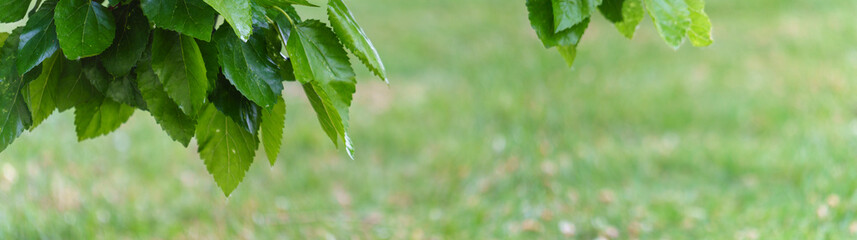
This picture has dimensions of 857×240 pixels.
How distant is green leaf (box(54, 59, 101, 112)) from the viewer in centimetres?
141

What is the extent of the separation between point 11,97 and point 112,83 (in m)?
0.16

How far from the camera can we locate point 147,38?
4.22 feet

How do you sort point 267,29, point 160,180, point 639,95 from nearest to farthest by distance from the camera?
point 267,29 → point 160,180 → point 639,95

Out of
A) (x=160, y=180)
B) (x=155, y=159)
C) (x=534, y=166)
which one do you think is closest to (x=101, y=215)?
(x=160, y=180)

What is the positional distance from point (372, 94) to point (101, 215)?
3117 mm

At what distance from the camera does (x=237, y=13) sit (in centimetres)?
114

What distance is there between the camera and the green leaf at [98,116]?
1511 millimetres

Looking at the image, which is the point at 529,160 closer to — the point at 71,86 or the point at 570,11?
the point at 570,11

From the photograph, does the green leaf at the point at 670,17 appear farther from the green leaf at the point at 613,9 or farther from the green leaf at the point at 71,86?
the green leaf at the point at 71,86

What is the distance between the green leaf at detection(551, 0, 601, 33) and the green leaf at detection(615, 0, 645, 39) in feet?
0.91

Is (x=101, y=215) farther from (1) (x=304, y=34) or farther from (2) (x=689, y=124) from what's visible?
(2) (x=689, y=124)

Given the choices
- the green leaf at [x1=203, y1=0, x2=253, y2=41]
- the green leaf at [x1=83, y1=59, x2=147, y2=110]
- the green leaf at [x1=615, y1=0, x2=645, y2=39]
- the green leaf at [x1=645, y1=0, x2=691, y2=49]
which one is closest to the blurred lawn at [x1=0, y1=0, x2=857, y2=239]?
the green leaf at [x1=615, y1=0, x2=645, y2=39]

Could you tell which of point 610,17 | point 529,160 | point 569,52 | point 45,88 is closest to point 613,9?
point 610,17

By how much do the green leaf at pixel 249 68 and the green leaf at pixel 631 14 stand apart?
777 millimetres
